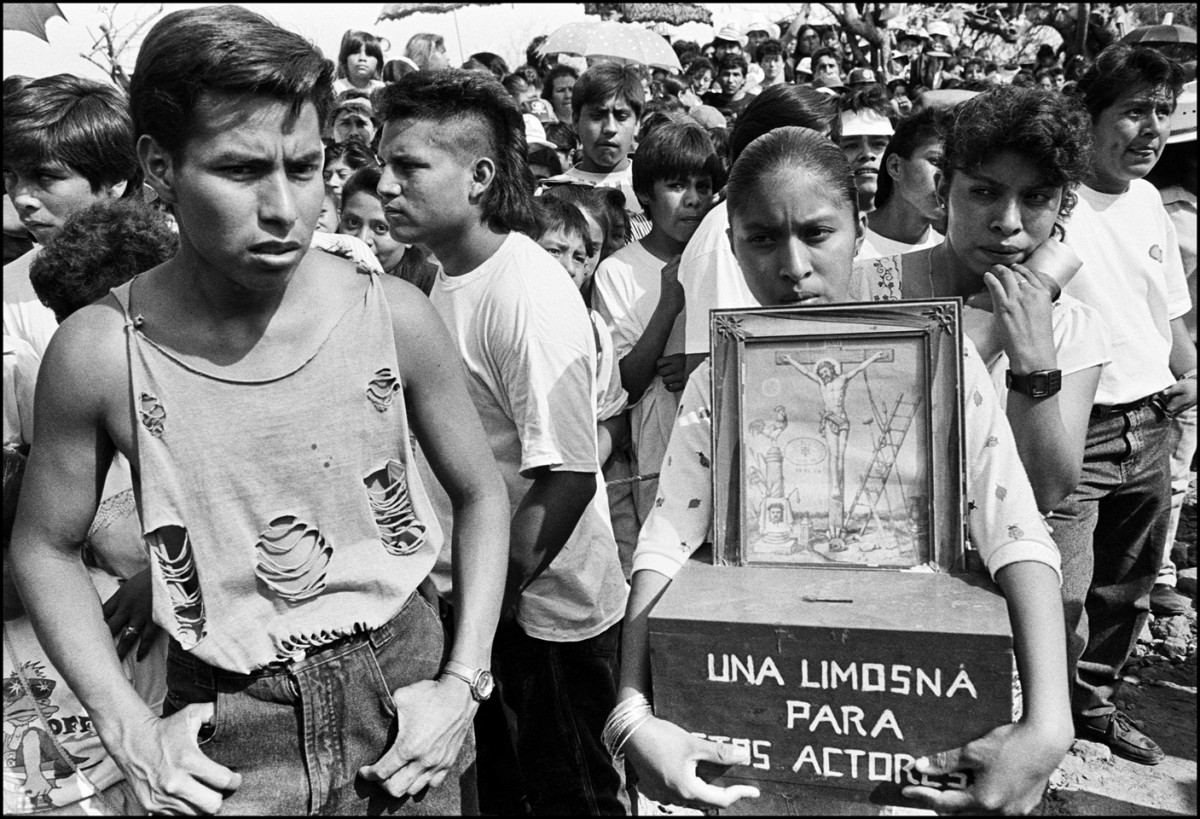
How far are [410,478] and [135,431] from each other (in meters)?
0.43

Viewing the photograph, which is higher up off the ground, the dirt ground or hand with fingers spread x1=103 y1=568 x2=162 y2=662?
hand with fingers spread x1=103 y1=568 x2=162 y2=662

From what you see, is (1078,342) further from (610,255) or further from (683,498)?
(610,255)

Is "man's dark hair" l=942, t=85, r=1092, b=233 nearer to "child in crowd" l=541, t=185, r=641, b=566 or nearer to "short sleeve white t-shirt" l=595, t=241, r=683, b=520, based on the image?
"short sleeve white t-shirt" l=595, t=241, r=683, b=520

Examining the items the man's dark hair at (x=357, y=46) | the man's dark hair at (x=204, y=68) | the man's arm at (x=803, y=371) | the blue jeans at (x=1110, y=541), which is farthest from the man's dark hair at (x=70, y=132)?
the man's dark hair at (x=357, y=46)

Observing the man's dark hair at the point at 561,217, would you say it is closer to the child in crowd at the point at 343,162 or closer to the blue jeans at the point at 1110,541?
the child in crowd at the point at 343,162

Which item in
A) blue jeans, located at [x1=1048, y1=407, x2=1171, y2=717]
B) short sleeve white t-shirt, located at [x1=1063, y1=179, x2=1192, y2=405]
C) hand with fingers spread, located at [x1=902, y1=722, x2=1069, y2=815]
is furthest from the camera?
short sleeve white t-shirt, located at [x1=1063, y1=179, x2=1192, y2=405]

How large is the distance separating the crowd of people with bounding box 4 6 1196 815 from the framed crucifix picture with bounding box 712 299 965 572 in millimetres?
49

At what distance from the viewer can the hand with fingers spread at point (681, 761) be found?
154 cm

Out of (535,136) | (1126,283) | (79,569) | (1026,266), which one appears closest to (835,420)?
(1026,266)

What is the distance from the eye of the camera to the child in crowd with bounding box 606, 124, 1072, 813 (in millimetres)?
1464

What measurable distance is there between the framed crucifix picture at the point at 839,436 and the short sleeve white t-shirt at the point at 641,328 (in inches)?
64.5

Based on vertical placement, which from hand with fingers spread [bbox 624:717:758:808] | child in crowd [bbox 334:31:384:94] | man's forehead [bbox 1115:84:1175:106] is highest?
child in crowd [bbox 334:31:384:94]

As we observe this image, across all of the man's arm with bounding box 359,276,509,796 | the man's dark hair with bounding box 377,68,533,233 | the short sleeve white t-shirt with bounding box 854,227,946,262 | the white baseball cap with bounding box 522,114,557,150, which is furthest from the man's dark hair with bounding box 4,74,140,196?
the white baseball cap with bounding box 522,114,557,150

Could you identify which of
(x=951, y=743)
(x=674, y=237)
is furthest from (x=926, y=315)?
(x=674, y=237)
